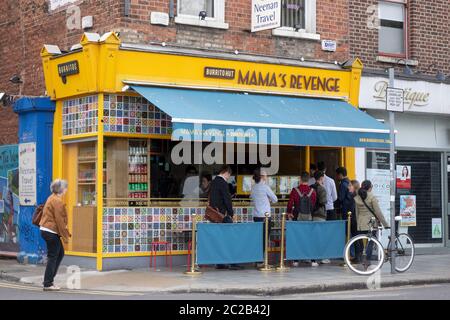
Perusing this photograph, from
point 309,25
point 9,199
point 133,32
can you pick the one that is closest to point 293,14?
point 309,25

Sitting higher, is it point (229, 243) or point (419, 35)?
point (419, 35)

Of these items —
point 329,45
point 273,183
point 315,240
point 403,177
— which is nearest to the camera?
point 315,240

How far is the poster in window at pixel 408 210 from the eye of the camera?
853 inches

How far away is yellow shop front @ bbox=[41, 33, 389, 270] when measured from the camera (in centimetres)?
1723

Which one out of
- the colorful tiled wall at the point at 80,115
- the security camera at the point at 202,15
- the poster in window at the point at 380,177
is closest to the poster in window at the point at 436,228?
the poster in window at the point at 380,177

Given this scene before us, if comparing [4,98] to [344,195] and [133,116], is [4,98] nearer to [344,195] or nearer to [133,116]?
[133,116]

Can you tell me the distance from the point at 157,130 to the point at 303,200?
3.29 metres

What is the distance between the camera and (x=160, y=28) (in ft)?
58.6

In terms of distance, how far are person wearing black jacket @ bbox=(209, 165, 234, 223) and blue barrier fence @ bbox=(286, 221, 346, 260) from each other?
1.27 m

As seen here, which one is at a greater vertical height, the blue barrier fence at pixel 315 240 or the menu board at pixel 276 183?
the menu board at pixel 276 183

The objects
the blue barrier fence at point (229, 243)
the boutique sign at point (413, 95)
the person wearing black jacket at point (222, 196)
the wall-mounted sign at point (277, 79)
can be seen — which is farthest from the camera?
the boutique sign at point (413, 95)

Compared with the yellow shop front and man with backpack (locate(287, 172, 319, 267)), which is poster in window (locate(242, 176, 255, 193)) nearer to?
the yellow shop front

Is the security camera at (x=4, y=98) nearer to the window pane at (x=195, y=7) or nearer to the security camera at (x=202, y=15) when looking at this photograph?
the window pane at (x=195, y=7)
